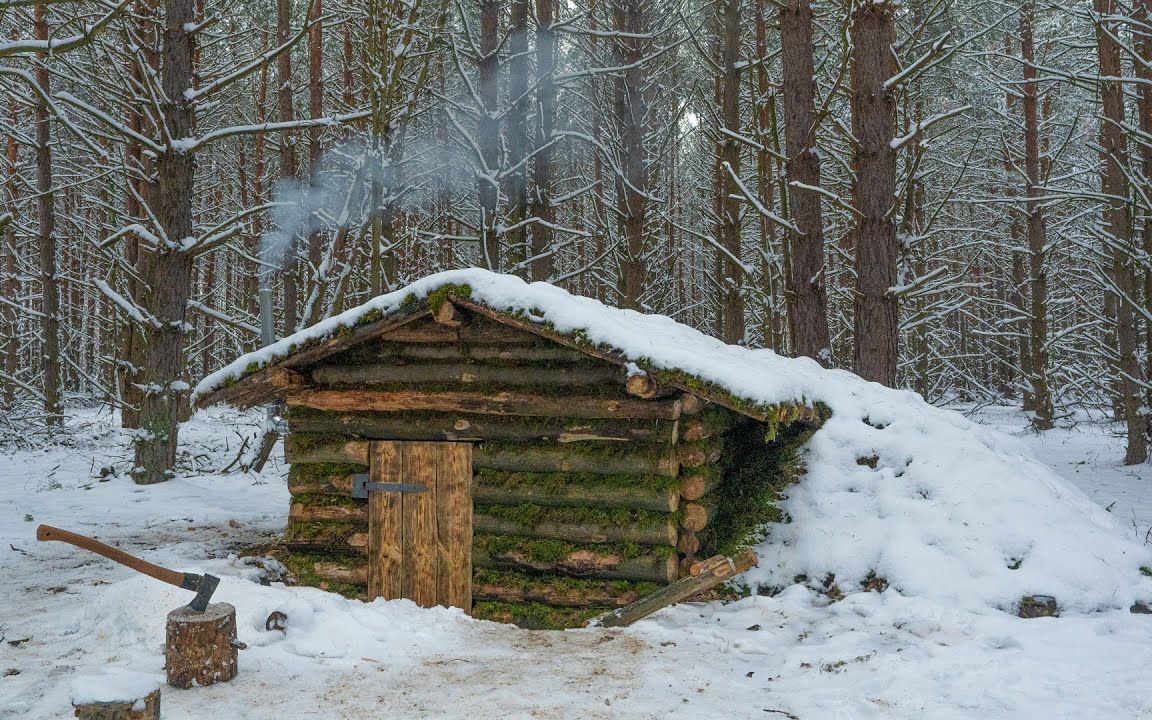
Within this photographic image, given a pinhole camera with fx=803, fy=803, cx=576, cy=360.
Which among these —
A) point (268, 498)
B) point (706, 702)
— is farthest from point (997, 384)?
point (706, 702)

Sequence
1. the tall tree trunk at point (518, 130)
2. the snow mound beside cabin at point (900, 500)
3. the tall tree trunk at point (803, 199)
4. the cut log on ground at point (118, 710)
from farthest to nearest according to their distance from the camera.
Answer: the tall tree trunk at point (518, 130)
the tall tree trunk at point (803, 199)
the snow mound beside cabin at point (900, 500)
the cut log on ground at point (118, 710)

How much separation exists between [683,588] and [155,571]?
11.7 ft

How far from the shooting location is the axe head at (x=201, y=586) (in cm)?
496

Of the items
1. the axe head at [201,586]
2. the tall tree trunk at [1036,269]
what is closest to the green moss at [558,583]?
the axe head at [201,586]

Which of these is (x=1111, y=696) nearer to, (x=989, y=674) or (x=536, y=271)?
(x=989, y=674)

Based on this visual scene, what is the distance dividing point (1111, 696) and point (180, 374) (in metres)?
10.7

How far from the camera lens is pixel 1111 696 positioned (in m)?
4.23

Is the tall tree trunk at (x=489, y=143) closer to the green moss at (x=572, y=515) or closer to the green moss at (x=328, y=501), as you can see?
the green moss at (x=328, y=501)

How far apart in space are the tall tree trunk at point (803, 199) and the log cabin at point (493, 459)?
289 cm

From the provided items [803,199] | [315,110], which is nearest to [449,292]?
[803,199]

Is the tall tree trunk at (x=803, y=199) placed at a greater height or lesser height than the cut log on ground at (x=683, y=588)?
greater

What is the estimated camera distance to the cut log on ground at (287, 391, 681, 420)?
6.59 meters

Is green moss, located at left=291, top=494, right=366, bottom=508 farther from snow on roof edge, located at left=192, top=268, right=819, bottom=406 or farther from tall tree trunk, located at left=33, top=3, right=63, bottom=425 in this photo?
tall tree trunk, located at left=33, top=3, right=63, bottom=425

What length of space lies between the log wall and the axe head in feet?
7.55
